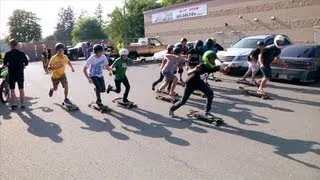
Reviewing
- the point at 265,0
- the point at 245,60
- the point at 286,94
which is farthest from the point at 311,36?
the point at 286,94

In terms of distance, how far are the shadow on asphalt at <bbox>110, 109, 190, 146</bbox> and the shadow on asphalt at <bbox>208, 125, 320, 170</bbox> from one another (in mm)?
1108

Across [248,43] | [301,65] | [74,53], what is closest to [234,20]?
[74,53]

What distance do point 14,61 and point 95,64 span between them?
2256 mm

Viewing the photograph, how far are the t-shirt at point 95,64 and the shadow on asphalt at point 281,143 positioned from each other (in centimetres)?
388

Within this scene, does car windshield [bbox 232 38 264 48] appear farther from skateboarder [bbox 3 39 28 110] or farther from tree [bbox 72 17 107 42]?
tree [bbox 72 17 107 42]

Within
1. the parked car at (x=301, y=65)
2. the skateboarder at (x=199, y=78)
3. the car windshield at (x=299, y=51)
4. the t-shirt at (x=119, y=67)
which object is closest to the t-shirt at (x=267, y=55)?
the parked car at (x=301, y=65)

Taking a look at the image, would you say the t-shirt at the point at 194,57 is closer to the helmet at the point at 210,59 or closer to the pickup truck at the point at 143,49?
the helmet at the point at 210,59

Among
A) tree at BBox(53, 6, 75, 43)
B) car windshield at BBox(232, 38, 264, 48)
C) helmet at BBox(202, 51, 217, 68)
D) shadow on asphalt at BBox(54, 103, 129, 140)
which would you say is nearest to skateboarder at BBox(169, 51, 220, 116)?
helmet at BBox(202, 51, 217, 68)

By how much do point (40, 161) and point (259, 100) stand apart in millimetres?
6842

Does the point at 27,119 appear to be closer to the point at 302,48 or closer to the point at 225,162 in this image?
the point at 225,162

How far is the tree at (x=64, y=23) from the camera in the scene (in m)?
125

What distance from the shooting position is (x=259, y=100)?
1137 cm

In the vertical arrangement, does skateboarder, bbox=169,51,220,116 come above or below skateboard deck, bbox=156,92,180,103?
above

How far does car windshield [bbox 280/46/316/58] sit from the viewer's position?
1436 cm
